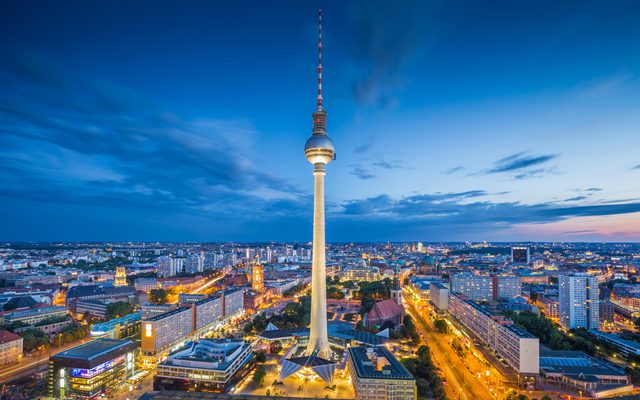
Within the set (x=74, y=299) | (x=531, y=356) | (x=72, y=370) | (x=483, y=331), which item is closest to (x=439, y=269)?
(x=483, y=331)

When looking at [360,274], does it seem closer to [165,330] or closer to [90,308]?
[90,308]

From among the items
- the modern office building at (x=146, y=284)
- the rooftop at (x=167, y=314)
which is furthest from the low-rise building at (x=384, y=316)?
the modern office building at (x=146, y=284)

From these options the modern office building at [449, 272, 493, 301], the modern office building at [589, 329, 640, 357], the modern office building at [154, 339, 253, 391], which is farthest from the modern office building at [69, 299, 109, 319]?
the modern office building at [589, 329, 640, 357]

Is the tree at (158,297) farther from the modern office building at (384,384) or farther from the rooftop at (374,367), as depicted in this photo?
the modern office building at (384,384)

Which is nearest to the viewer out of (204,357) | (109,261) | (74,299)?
(204,357)

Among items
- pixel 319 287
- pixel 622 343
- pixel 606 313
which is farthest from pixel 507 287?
pixel 319 287

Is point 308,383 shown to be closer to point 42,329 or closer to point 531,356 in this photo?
point 531,356
